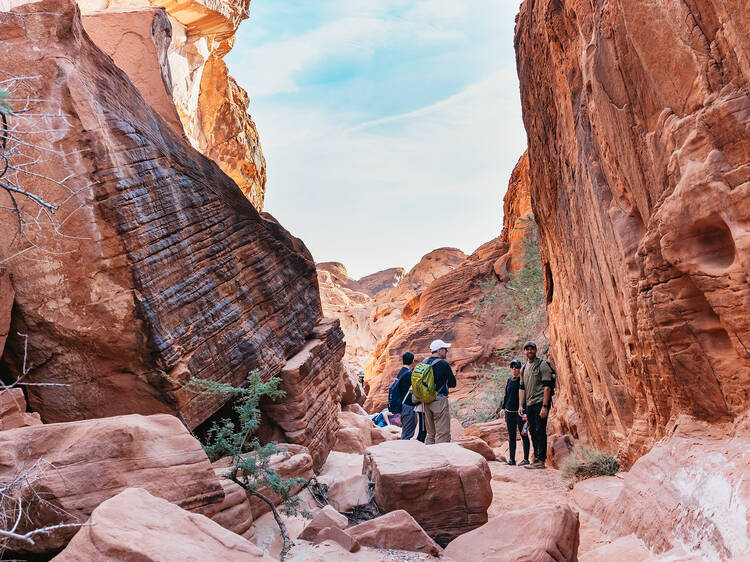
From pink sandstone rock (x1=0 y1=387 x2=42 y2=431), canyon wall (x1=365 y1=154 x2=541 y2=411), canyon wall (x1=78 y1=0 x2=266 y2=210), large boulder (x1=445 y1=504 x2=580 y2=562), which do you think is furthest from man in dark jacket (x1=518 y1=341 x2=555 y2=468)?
canyon wall (x1=78 y1=0 x2=266 y2=210)

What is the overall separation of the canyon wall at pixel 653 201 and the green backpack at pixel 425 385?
7.94 feet

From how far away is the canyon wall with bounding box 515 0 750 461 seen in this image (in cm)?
398

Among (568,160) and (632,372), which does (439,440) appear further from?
(568,160)

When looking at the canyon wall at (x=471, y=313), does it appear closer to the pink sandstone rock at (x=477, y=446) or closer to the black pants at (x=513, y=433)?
the pink sandstone rock at (x=477, y=446)

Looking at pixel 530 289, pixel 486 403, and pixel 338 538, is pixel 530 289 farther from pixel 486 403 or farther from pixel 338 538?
pixel 338 538

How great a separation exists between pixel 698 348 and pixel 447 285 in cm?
2342

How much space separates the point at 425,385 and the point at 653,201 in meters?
4.47

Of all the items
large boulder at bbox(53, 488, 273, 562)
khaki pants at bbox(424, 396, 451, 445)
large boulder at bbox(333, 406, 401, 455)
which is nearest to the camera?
large boulder at bbox(53, 488, 273, 562)

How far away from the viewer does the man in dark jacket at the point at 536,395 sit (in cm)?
887

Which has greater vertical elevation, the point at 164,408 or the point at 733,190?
the point at 733,190

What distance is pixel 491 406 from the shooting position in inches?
699

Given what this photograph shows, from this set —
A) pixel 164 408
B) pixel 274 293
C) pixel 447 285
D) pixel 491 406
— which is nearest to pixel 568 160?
pixel 274 293

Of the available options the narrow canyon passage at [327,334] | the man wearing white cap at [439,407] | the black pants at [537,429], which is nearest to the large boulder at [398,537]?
the narrow canyon passage at [327,334]

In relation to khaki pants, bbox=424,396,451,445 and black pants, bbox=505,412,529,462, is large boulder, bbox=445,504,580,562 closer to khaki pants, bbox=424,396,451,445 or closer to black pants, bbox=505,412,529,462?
khaki pants, bbox=424,396,451,445
